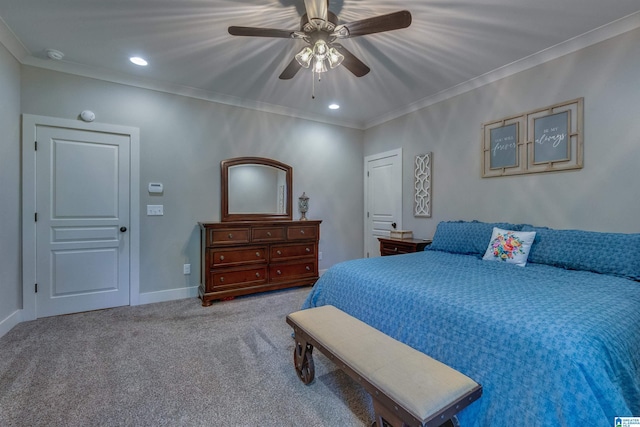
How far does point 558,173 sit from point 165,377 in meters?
3.65

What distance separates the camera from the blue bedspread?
3.27 feet

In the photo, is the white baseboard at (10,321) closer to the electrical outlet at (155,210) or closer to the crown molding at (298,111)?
the electrical outlet at (155,210)

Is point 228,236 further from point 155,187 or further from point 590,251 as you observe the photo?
point 590,251

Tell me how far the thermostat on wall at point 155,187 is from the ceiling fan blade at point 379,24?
2672 mm

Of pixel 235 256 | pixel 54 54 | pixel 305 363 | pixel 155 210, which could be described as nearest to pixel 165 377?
pixel 305 363

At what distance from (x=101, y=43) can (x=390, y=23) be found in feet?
8.56

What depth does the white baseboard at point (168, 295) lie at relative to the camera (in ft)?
10.8

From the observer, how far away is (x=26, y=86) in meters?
2.77

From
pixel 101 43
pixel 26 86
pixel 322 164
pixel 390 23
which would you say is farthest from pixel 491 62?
pixel 26 86

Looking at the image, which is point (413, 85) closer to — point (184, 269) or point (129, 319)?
point (184, 269)

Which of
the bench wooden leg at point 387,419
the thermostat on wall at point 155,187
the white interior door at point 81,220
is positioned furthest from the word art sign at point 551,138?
the white interior door at point 81,220

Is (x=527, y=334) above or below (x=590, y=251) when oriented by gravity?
below

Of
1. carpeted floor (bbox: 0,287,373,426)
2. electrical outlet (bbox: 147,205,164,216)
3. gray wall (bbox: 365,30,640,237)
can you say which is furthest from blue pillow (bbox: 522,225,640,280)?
Answer: electrical outlet (bbox: 147,205,164,216)

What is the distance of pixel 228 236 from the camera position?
11.1 ft
